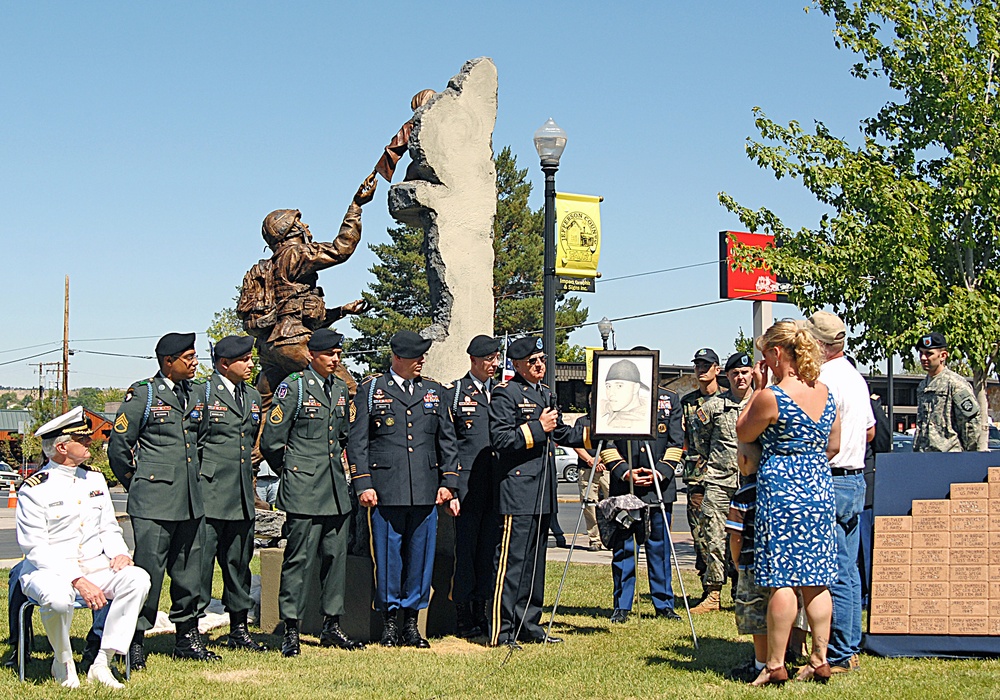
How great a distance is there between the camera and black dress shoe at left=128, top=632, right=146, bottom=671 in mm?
6477

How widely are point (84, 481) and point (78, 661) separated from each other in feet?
3.94

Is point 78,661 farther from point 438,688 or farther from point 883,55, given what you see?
point 883,55

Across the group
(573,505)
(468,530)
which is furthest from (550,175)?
(573,505)

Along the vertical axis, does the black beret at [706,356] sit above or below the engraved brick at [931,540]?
above

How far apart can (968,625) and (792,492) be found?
1737 mm

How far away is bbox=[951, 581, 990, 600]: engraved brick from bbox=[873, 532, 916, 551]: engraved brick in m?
0.34

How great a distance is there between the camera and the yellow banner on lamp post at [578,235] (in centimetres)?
1102

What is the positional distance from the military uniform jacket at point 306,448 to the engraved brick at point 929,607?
11.6ft

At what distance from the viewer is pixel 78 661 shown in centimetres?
677

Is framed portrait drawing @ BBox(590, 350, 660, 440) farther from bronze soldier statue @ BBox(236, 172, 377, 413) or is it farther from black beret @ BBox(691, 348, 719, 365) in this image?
bronze soldier statue @ BBox(236, 172, 377, 413)

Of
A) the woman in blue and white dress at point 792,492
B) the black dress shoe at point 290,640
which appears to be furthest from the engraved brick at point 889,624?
the black dress shoe at point 290,640

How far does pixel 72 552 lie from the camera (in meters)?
6.23

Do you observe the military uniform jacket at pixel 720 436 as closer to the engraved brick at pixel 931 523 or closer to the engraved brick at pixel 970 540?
the engraved brick at pixel 931 523

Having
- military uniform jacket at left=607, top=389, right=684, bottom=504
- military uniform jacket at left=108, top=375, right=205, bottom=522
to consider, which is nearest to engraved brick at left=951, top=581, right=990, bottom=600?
military uniform jacket at left=607, top=389, right=684, bottom=504
